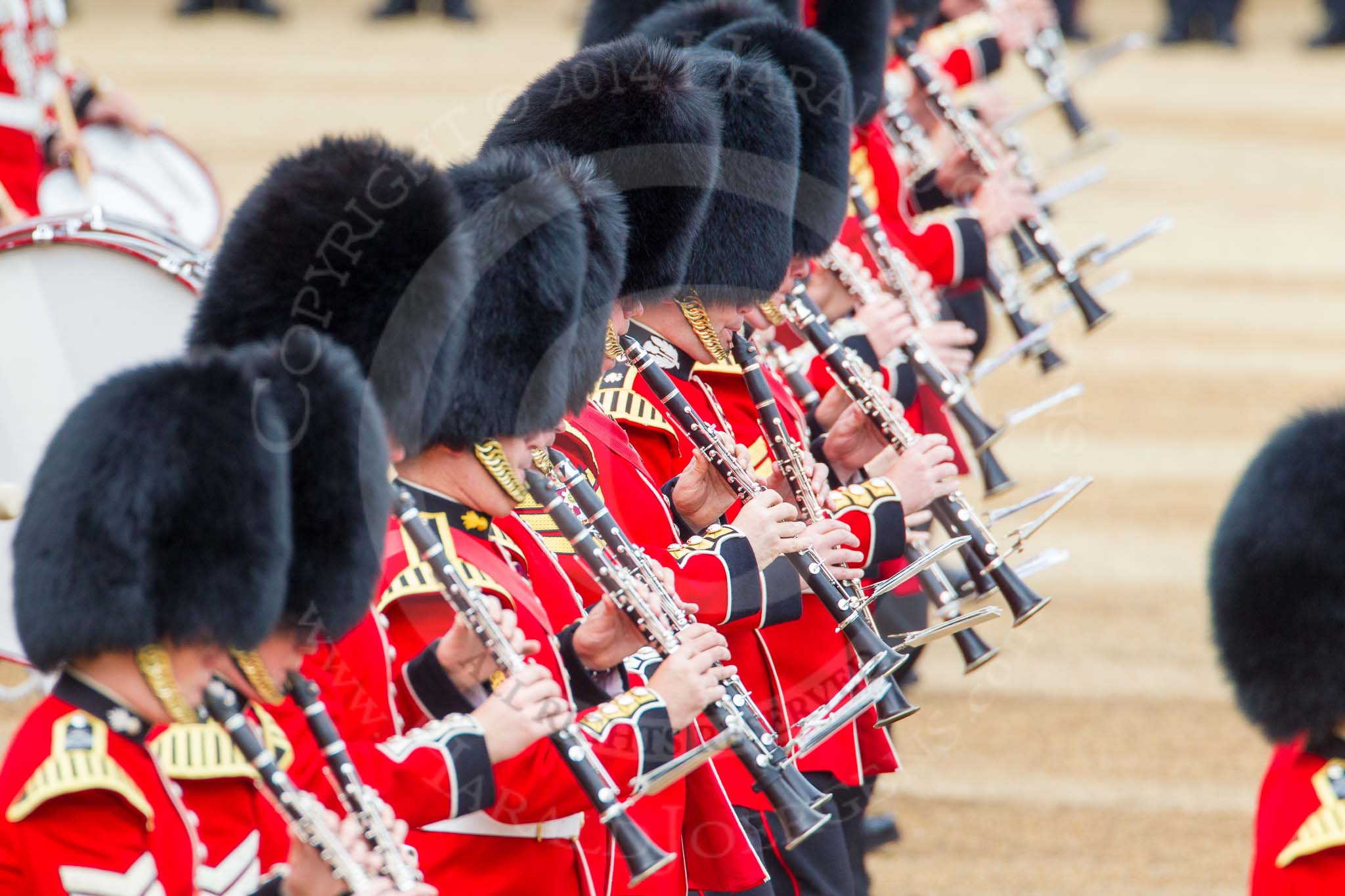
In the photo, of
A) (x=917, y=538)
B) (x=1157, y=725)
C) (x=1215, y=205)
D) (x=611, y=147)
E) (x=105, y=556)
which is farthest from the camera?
(x=1215, y=205)

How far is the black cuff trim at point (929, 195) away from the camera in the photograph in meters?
5.38

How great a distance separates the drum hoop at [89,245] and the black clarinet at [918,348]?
1.34m

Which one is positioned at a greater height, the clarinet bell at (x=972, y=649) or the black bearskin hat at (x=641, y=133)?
the black bearskin hat at (x=641, y=133)

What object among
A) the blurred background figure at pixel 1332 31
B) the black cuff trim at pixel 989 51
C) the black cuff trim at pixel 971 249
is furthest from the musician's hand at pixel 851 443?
the blurred background figure at pixel 1332 31

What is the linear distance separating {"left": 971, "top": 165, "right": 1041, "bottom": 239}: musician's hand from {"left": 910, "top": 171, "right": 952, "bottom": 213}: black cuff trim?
0.61 ft

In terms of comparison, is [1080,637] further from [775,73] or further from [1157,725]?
[775,73]

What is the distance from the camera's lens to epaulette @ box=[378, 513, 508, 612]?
2201 mm

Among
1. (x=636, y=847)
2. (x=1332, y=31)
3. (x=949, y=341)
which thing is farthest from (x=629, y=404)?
(x=1332, y=31)

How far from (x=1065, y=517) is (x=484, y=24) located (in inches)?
337

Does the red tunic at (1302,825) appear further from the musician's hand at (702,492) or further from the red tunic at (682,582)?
the musician's hand at (702,492)

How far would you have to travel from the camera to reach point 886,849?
14.3 feet

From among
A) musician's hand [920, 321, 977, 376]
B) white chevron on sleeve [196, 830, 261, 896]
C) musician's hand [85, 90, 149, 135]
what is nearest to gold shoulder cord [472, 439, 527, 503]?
white chevron on sleeve [196, 830, 261, 896]

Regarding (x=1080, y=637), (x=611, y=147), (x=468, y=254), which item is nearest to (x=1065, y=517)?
(x=1080, y=637)

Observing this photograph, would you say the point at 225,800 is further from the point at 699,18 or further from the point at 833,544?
the point at 699,18
